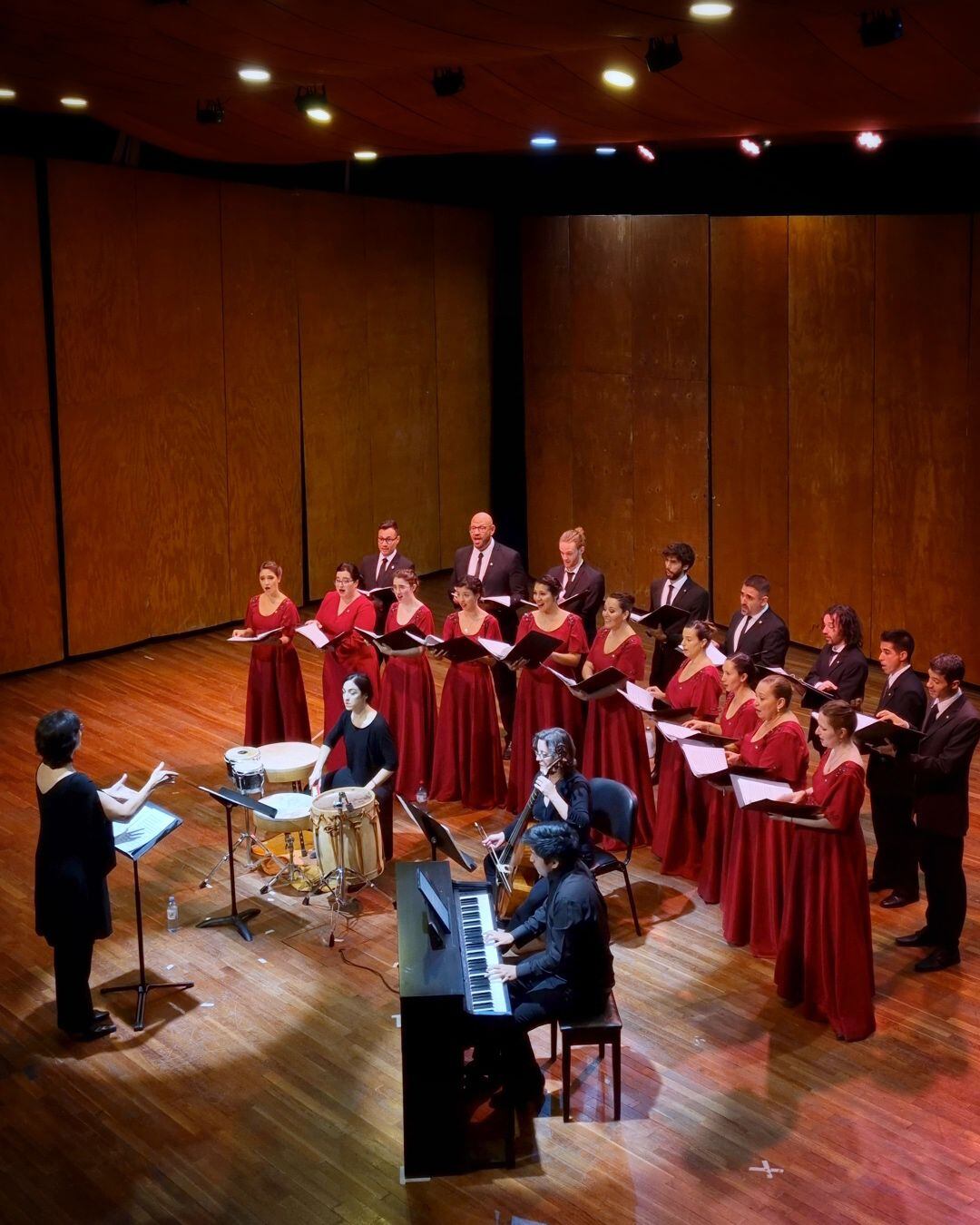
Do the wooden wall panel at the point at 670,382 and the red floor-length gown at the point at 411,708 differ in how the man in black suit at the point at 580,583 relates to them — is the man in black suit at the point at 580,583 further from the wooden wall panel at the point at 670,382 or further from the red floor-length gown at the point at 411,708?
the wooden wall panel at the point at 670,382

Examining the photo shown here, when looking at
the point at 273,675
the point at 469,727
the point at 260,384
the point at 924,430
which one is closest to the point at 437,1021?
the point at 469,727

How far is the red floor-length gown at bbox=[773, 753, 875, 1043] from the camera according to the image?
5.85m

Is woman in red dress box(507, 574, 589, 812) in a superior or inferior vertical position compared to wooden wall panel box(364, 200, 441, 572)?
inferior

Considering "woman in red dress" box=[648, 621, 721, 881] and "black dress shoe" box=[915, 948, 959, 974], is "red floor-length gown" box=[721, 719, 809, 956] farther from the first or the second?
"black dress shoe" box=[915, 948, 959, 974]

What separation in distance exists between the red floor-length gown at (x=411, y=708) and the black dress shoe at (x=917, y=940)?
2.91m

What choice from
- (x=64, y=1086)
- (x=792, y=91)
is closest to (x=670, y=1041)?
(x=64, y=1086)

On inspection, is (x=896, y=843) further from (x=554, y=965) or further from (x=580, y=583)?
(x=580, y=583)

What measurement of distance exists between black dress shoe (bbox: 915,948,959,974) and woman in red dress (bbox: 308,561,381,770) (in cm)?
347

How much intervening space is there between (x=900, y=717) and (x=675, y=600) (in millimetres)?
2089

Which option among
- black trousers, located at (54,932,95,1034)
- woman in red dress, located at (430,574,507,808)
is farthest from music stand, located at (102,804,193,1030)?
woman in red dress, located at (430,574,507,808)

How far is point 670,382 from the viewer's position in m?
12.0

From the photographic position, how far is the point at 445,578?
13.9 m

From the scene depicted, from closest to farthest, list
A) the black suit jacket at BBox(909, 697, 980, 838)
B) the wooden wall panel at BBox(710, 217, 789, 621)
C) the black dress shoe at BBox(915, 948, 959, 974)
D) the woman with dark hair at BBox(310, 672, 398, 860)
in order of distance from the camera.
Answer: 1. the black suit jacket at BBox(909, 697, 980, 838)
2. the black dress shoe at BBox(915, 948, 959, 974)
3. the woman with dark hair at BBox(310, 672, 398, 860)
4. the wooden wall panel at BBox(710, 217, 789, 621)

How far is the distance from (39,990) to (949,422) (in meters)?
6.97
